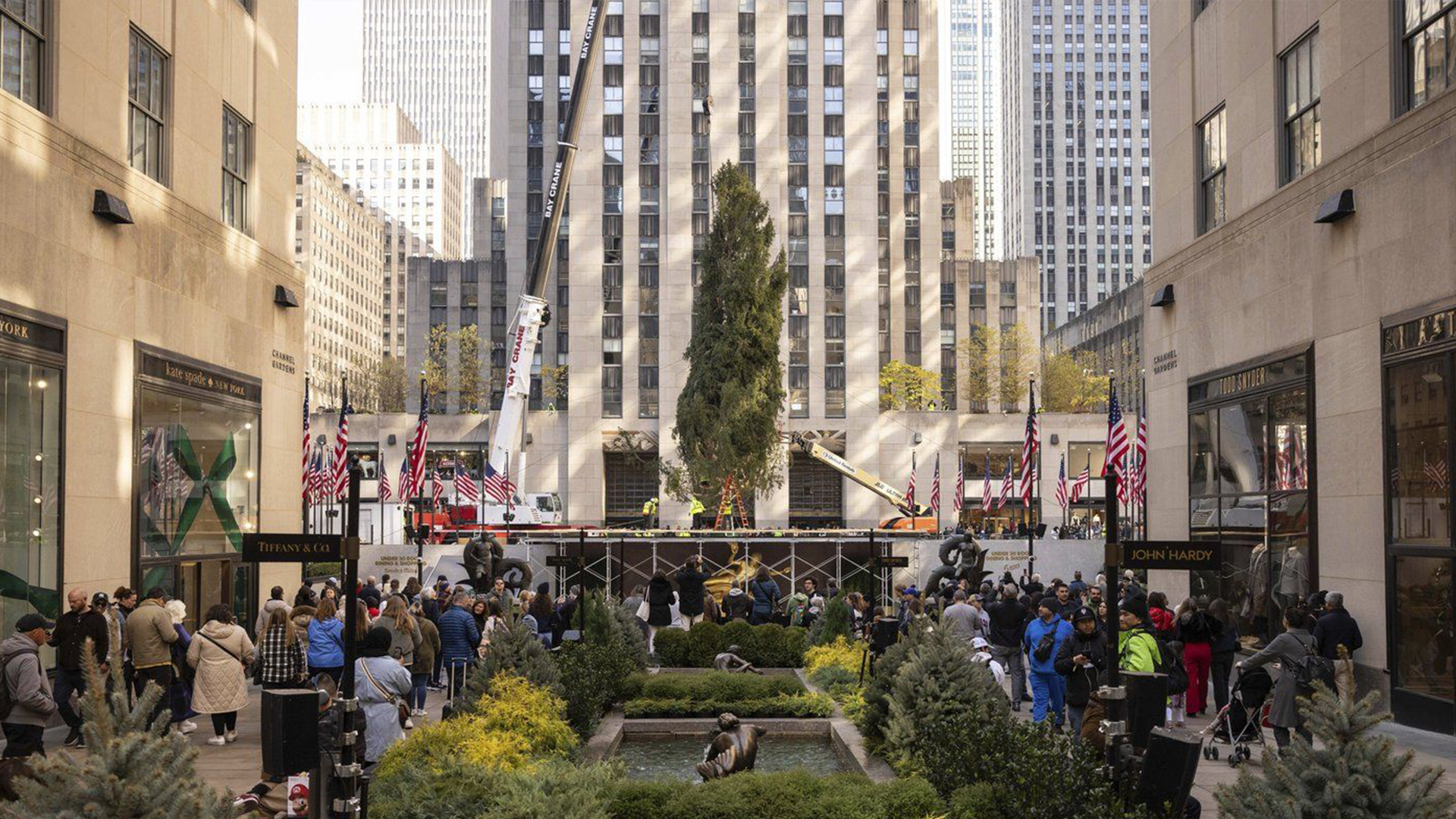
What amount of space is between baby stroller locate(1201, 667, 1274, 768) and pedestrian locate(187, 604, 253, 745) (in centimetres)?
1155

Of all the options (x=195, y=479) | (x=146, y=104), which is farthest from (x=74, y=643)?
(x=146, y=104)

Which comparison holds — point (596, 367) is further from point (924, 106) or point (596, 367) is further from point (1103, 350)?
point (1103, 350)

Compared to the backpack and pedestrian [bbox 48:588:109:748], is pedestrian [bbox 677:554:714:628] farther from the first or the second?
the backpack

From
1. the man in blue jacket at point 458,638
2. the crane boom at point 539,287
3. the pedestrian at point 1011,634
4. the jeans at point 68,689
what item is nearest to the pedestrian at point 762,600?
the pedestrian at point 1011,634

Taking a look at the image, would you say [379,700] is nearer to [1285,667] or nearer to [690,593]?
[1285,667]

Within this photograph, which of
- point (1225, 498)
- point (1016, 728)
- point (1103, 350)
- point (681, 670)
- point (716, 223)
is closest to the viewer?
point (1016, 728)

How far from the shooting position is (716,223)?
62.1 m

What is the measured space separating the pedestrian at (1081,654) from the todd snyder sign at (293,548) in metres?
8.87

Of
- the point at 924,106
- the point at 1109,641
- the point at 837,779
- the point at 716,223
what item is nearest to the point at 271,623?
the point at 837,779

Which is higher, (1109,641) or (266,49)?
(266,49)

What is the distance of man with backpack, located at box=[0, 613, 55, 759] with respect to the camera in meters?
13.3

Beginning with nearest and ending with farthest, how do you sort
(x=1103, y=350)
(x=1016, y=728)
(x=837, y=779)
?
(x=1016, y=728)
(x=837, y=779)
(x=1103, y=350)

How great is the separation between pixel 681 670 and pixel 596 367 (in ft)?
195

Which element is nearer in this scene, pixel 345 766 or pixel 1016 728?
pixel 345 766
